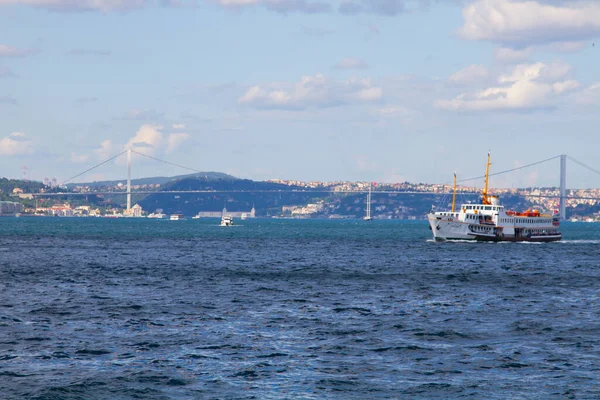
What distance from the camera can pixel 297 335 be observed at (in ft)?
101

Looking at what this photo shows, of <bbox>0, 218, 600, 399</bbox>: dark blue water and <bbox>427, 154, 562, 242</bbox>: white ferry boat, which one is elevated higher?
<bbox>427, 154, 562, 242</bbox>: white ferry boat

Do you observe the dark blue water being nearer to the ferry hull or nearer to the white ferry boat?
the ferry hull

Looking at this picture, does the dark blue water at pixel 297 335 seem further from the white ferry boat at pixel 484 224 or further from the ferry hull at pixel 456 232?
the white ferry boat at pixel 484 224

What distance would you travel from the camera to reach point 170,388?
22.4 m

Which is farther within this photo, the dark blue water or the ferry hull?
the ferry hull

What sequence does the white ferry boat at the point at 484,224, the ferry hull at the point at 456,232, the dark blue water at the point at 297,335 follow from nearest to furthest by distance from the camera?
1. the dark blue water at the point at 297,335
2. the ferry hull at the point at 456,232
3. the white ferry boat at the point at 484,224

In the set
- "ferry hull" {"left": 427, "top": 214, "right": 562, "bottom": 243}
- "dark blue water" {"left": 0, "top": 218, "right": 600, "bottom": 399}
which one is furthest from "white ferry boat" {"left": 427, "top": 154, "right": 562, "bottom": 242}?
"dark blue water" {"left": 0, "top": 218, "right": 600, "bottom": 399}

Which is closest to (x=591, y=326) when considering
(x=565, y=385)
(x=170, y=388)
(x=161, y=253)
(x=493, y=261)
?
(x=565, y=385)

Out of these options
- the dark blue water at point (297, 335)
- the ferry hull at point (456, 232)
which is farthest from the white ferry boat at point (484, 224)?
the dark blue water at point (297, 335)

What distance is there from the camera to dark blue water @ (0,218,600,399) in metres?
22.9

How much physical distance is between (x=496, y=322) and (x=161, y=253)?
5924cm

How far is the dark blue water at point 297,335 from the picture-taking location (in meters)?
22.9

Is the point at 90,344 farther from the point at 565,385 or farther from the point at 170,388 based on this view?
the point at 565,385

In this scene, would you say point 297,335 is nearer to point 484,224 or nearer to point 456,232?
point 456,232
